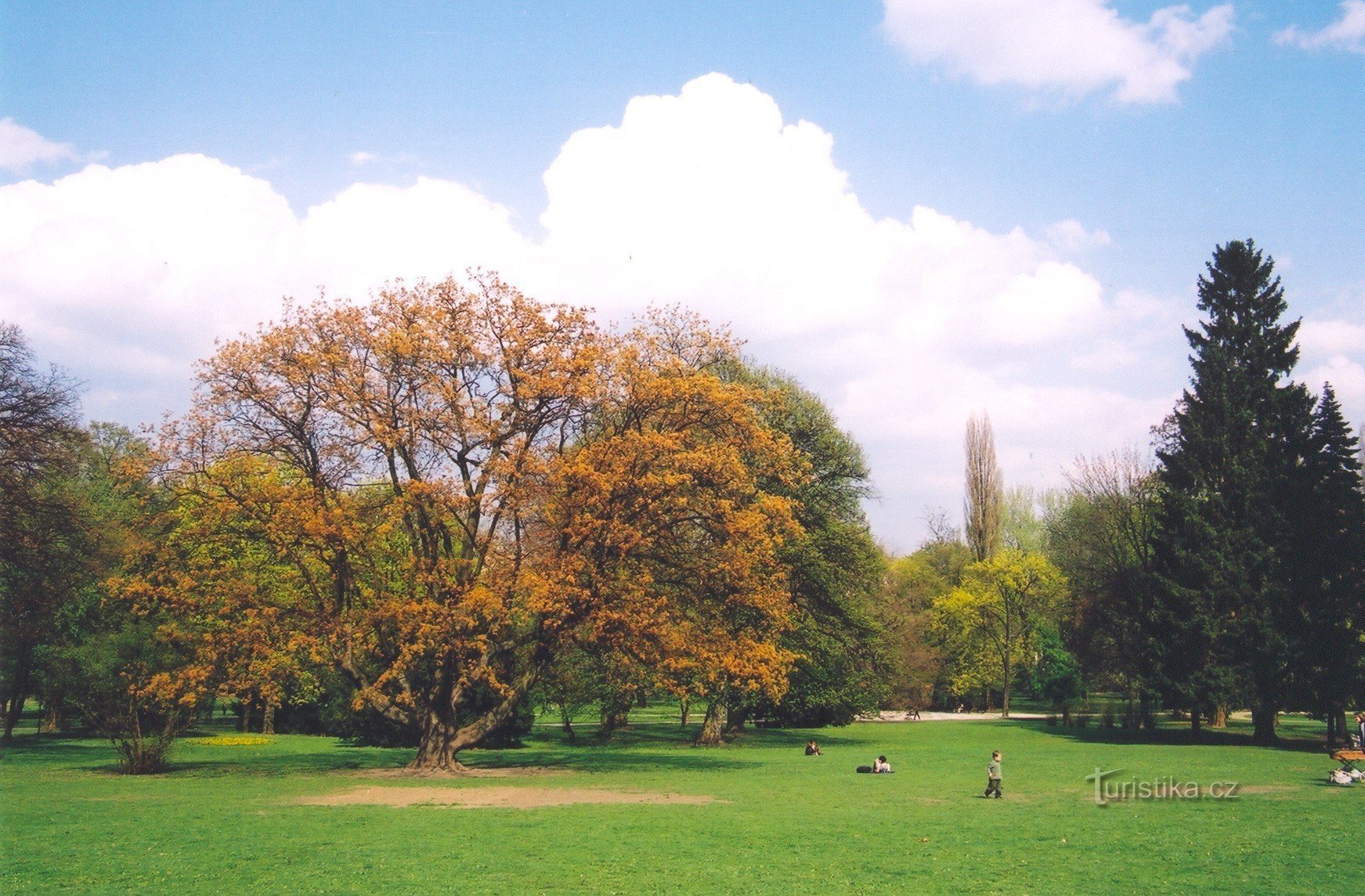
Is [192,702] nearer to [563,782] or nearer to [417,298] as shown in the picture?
[563,782]

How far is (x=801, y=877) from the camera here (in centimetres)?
1470

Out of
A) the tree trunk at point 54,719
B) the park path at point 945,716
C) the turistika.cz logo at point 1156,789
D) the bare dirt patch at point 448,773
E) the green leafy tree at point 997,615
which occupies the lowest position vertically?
the park path at point 945,716

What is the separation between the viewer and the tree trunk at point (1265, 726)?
46281mm

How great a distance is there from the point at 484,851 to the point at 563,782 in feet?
41.7

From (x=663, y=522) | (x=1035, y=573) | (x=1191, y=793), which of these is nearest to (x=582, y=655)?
(x=663, y=522)

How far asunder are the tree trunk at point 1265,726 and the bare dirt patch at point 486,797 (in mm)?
33666

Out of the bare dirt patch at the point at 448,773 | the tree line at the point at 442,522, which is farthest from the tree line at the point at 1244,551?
the bare dirt patch at the point at 448,773

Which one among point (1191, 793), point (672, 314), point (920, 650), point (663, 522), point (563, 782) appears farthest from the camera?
point (920, 650)

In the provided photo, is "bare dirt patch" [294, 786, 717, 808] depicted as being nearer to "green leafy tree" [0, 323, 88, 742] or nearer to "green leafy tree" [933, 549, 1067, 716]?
"green leafy tree" [0, 323, 88, 742]

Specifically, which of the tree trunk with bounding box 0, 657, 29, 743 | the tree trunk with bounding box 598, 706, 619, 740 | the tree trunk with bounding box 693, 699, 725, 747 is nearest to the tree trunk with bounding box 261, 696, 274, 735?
the tree trunk with bounding box 0, 657, 29, 743

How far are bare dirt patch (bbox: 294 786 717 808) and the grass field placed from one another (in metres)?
0.35

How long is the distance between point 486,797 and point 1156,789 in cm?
1753

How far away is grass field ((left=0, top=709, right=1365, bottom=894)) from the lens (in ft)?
46.9

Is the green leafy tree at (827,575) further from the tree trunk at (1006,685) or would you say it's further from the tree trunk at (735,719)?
the tree trunk at (1006,685)
